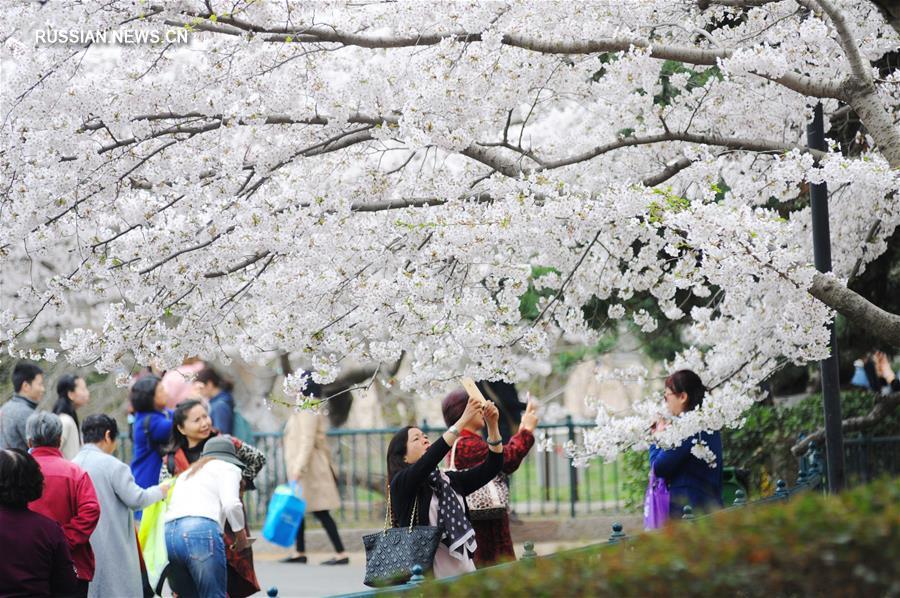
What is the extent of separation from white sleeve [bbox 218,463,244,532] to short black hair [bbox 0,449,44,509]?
1.49 meters

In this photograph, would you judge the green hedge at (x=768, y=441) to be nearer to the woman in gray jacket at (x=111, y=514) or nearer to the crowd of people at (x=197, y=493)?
the crowd of people at (x=197, y=493)

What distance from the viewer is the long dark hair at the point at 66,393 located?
356 inches

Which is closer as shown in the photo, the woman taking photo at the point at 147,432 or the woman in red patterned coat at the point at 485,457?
the woman in red patterned coat at the point at 485,457

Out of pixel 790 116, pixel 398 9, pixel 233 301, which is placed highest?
pixel 398 9

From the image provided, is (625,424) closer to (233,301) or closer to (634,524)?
(233,301)

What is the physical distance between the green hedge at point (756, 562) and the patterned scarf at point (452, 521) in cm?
220

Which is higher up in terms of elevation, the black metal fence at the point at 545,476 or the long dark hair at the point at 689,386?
the long dark hair at the point at 689,386

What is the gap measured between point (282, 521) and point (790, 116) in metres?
5.49

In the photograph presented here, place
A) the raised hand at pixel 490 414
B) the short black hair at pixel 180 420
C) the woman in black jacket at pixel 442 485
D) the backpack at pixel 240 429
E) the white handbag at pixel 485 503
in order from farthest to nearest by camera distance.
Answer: the backpack at pixel 240 429, the short black hair at pixel 180 420, the white handbag at pixel 485 503, the raised hand at pixel 490 414, the woman in black jacket at pixel 442 485

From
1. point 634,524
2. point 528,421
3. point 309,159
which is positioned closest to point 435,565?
point 528,421

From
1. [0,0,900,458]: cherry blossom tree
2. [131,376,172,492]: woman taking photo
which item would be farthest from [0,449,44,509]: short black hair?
[131,376,172,492]: woman taking photo

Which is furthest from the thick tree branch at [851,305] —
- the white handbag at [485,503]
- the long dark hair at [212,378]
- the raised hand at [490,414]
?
the long dark hair at [212,378]

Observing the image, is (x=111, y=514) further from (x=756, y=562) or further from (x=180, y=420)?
(x=756, y=562)

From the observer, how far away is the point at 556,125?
1130cm
